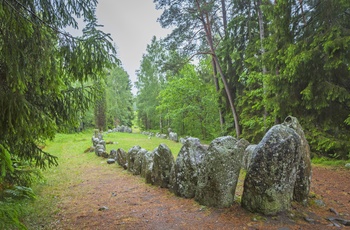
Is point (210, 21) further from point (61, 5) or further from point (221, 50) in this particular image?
point (61, 5)

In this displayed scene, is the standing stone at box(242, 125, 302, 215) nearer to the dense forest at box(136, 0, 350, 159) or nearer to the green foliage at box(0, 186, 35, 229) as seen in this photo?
the green foliage at box(0, 186, 35, 229)

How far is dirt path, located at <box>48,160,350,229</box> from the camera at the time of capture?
3.25 metres

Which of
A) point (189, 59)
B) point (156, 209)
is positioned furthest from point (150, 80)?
point (156, 209)

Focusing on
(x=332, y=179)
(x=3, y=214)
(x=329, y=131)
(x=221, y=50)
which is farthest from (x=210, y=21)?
(x=3, y=214)

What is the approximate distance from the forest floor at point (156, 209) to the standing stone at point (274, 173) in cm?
18

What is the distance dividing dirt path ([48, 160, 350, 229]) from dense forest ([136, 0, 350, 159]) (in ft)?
6.99

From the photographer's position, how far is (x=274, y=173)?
3354 mm

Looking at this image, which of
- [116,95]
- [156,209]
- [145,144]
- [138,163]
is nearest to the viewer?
[156,209]

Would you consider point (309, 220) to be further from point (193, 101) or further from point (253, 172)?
point (193, 101)

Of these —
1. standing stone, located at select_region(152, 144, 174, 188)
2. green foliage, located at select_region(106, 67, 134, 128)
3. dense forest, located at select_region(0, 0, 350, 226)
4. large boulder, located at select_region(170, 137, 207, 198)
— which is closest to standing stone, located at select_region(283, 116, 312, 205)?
large boulder, located at select_region(170, 137, 207, 198)

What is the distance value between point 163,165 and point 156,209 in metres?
1.50

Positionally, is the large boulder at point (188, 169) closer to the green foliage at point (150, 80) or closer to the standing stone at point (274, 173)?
the standing stone at point (274, 173)

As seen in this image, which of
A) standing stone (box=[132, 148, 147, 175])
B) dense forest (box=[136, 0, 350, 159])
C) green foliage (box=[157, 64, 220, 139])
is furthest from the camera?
green foliage (box=[157, 64, 220, 139])

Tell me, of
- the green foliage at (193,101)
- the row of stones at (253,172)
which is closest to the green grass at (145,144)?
the green foliage at (193,101)
